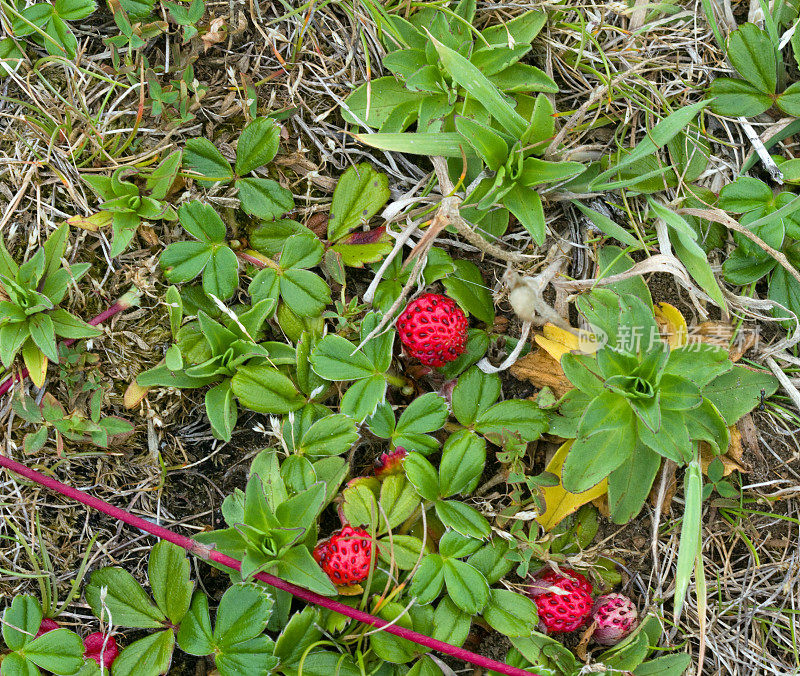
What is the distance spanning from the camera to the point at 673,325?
2.56 meters

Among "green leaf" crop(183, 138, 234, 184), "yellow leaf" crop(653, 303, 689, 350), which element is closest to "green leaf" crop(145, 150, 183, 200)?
"green leaf" crop(183, 138, 234, 184)

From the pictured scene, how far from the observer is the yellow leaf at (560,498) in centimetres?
252

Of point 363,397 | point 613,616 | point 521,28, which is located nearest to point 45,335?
point 363,397

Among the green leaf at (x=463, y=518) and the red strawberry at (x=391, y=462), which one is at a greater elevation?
the red strawberry at (x=391, y=462)

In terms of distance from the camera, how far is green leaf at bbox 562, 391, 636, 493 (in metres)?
2.28

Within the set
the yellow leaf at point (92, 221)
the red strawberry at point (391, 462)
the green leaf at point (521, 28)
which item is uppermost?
the green leaf at point (521, 28)

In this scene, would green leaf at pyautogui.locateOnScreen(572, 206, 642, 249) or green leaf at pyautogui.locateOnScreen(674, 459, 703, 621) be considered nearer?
green leaf at pyautogui.locateOnScreen(674, 459, 703, 621)

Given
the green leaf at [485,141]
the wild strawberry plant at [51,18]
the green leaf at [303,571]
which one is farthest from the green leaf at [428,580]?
the wild strawberry plant at [51,18]

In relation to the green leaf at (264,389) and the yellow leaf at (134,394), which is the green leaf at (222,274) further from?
the yellow leaf at (134,394)

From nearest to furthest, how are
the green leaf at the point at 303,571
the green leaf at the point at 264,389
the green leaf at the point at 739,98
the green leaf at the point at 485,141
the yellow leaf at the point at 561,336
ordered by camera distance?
the green leaf at the point at 303,571, the green leaf at the point at 485,141, the green leaf at the point at 264,389, the yellow leaf at the point at 561,336, the green leaf at the point at 739,98

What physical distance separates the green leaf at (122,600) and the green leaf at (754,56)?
114 inches

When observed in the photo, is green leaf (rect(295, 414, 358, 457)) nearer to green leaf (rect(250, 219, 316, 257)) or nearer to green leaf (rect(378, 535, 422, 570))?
green leaf (rect(378, 535, 422, 570))

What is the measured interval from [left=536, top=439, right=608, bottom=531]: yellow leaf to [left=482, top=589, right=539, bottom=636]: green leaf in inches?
11.1

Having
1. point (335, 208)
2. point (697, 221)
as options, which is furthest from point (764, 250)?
point (335, 208)
